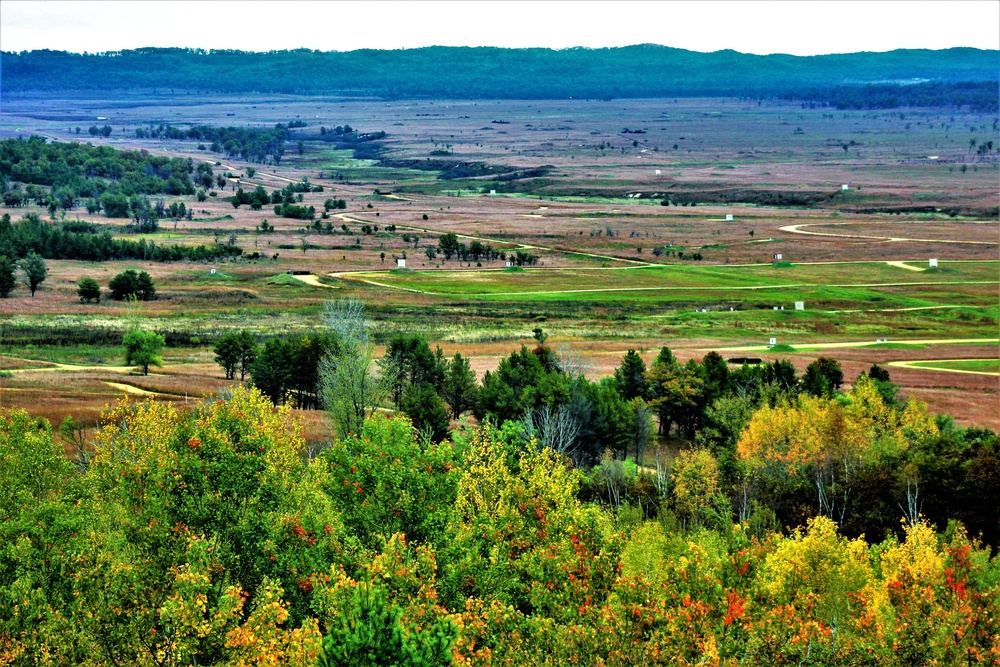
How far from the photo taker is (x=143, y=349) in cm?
9525

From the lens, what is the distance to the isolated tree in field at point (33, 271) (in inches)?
5310

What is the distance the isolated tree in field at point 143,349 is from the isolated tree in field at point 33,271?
133 feet

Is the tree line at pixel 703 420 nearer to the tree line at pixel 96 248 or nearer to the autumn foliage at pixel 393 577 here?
the autumn foliage at pixel 393 577

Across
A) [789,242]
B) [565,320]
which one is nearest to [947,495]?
[565,320]

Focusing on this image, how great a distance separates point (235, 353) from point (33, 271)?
2264 inches

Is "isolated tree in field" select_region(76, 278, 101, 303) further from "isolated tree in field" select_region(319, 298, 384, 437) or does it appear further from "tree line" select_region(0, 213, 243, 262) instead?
"isolated tree in field" select_region(319, 298, 384, 437)

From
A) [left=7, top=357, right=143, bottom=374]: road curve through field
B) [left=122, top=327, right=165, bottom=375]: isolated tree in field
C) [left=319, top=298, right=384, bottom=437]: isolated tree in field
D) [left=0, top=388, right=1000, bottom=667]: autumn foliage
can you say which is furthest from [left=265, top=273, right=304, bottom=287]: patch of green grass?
[left=0, top=388, right=1000, bottom=667]: autumn foliage

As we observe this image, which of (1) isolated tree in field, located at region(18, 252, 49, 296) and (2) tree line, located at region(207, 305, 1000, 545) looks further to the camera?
(1) isolated tree in field, located at region(18, 252, 49, 296)

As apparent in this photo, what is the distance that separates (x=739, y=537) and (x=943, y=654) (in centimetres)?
1244

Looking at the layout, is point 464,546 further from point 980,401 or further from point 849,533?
point 980,401

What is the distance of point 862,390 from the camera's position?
7012 centimetres

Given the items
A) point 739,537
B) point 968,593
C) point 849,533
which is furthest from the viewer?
point 849,533

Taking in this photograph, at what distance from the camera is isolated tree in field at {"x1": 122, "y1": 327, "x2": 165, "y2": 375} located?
94700 mm

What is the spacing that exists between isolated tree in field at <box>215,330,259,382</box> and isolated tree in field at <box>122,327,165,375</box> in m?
5.66
